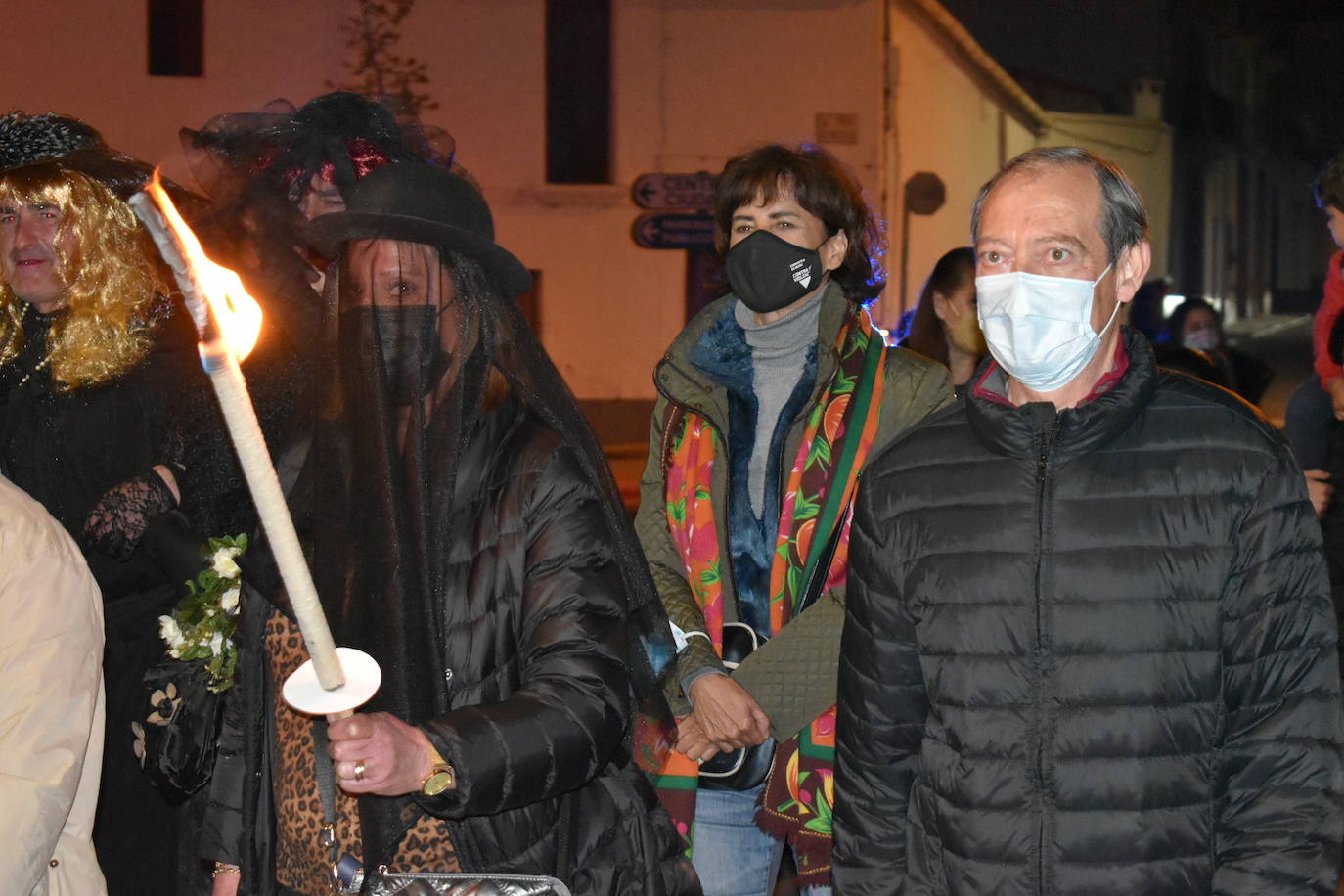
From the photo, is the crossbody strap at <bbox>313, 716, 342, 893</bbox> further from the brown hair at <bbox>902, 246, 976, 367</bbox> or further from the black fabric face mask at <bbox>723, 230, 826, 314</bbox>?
the brown hair at <bbox>902, 246, 976, 367</bbox>

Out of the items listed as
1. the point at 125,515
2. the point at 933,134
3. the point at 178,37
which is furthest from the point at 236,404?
the point at 933,134

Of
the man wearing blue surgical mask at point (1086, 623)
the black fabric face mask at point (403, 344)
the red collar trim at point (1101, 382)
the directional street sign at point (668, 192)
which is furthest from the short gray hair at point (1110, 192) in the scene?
the directional street sign at point (668, 192)

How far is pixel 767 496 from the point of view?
3.53 meters

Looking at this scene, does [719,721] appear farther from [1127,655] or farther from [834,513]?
[1127,655]

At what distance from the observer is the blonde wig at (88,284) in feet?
12.7

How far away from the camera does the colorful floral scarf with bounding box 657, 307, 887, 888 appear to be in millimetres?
3385

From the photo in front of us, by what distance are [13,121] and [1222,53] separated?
32.8m

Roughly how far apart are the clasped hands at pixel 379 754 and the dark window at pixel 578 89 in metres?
18.3

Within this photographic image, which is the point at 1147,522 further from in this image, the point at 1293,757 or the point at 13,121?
the point at 13,121

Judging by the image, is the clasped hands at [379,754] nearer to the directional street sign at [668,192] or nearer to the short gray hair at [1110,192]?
the short gray hair at [1110,192]

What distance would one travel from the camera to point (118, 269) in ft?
13.0

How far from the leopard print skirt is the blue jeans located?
1.05 meters

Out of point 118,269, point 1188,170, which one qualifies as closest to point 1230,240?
point 1188,170

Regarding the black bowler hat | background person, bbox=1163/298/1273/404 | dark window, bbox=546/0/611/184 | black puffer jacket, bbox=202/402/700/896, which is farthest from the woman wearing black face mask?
dark window, bbox=546/0/611/184
